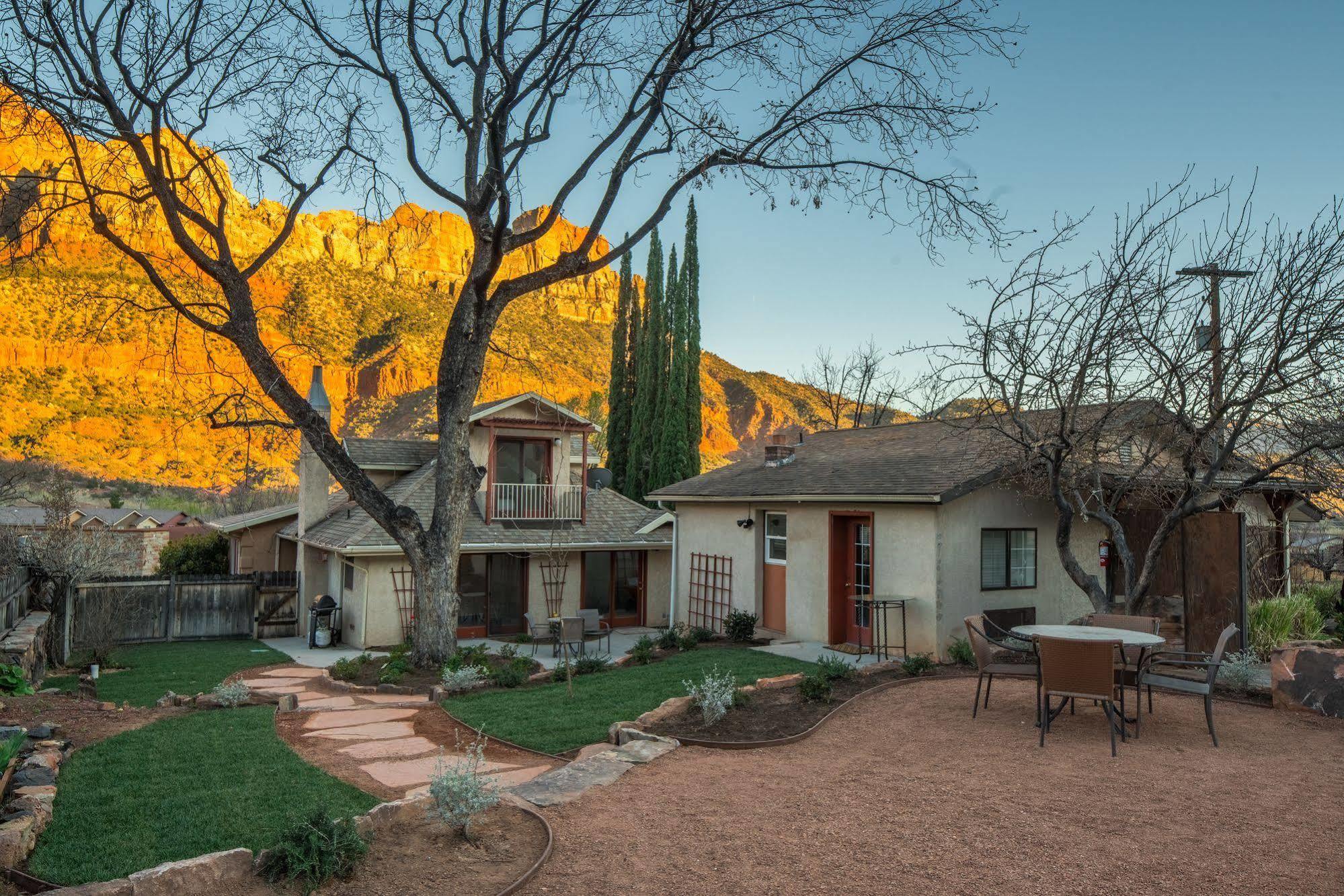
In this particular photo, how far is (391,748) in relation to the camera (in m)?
7.76

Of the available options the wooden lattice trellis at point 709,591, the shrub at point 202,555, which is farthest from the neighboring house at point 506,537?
the shrub at point 202,555

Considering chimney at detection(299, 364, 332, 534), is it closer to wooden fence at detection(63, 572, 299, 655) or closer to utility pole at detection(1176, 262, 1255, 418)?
wooden fence at detection(63, 572, 299, 655)

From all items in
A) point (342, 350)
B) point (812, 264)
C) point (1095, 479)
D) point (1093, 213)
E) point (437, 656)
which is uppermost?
point (342, 350)

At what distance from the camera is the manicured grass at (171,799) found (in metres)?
4.55

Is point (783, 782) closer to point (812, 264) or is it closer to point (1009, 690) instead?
point (1009, 690)

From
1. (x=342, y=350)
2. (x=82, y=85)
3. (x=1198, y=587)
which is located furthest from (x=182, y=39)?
(x=342, y=350)

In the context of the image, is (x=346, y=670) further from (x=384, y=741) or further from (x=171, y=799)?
(x=171, y=799)

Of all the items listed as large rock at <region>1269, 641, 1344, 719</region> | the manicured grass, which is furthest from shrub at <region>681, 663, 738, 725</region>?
large rock at <region>1269, 641, 1344, 719</region>

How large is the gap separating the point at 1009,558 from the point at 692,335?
68.5 feet

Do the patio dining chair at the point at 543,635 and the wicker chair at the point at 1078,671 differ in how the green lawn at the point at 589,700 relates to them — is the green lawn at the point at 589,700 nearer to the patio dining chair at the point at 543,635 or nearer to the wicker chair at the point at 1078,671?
the patio dining chair at the point at 543,635

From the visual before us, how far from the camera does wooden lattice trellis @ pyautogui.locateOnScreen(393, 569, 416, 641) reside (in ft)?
56.0

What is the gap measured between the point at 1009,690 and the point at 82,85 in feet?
44.4

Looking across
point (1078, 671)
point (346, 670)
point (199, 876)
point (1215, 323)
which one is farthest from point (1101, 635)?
point (346, 670)

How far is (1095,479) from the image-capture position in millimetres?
10758
